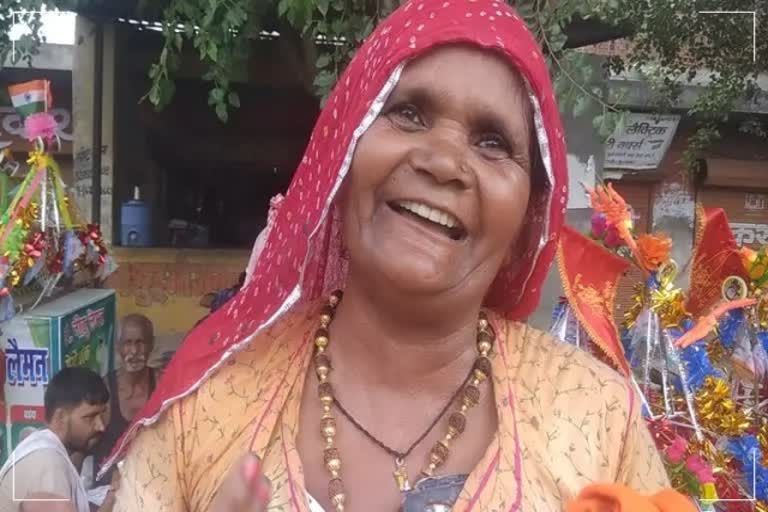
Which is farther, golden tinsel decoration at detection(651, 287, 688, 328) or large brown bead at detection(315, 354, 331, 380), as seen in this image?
golden tinsel decoration at detection(651, 287, 688, 328)

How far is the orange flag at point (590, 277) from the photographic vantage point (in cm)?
199

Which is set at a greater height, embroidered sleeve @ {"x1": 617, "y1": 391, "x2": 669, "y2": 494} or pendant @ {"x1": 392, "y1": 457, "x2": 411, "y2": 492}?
embroidered sleeve @ {"x1": 617, "y1": 391, "x2": 669, "y2": 494}

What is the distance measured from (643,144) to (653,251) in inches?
242

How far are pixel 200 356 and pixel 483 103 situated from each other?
1.93 feet

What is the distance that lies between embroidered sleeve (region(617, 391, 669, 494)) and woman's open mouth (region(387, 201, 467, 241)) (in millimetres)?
404

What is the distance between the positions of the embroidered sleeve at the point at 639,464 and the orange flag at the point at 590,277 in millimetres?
732

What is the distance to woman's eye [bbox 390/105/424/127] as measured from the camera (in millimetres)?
1201

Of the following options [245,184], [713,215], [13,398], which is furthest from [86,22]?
[713,215]

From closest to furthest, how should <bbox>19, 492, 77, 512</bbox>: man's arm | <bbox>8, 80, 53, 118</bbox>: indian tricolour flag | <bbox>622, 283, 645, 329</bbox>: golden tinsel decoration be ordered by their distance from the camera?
<bbox>19, 492, 77, 512</bbox>: man's arm
<bbox>622, 283, 645, 329</bbox>: golden tinsel decoration
<bbox>8, 80, 53, 118</bbox>: indian tricolour flag

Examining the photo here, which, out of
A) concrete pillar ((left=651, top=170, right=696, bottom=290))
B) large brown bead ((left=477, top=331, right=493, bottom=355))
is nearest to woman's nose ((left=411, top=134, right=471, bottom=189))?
large brown bead ((left=477, top=331, right=493, bottom=355))

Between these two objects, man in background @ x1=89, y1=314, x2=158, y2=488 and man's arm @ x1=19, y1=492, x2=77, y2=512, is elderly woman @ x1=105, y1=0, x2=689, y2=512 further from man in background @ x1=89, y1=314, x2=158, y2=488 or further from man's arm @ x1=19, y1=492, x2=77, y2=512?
man in background @ x1=89, y1=314, x2=158, y2=488

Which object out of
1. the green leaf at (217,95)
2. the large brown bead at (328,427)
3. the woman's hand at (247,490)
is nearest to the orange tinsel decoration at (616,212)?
the large brown bead at (328,427)

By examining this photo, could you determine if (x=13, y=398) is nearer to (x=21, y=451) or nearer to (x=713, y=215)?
(x=21, y=451)

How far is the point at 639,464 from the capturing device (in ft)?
4.01
